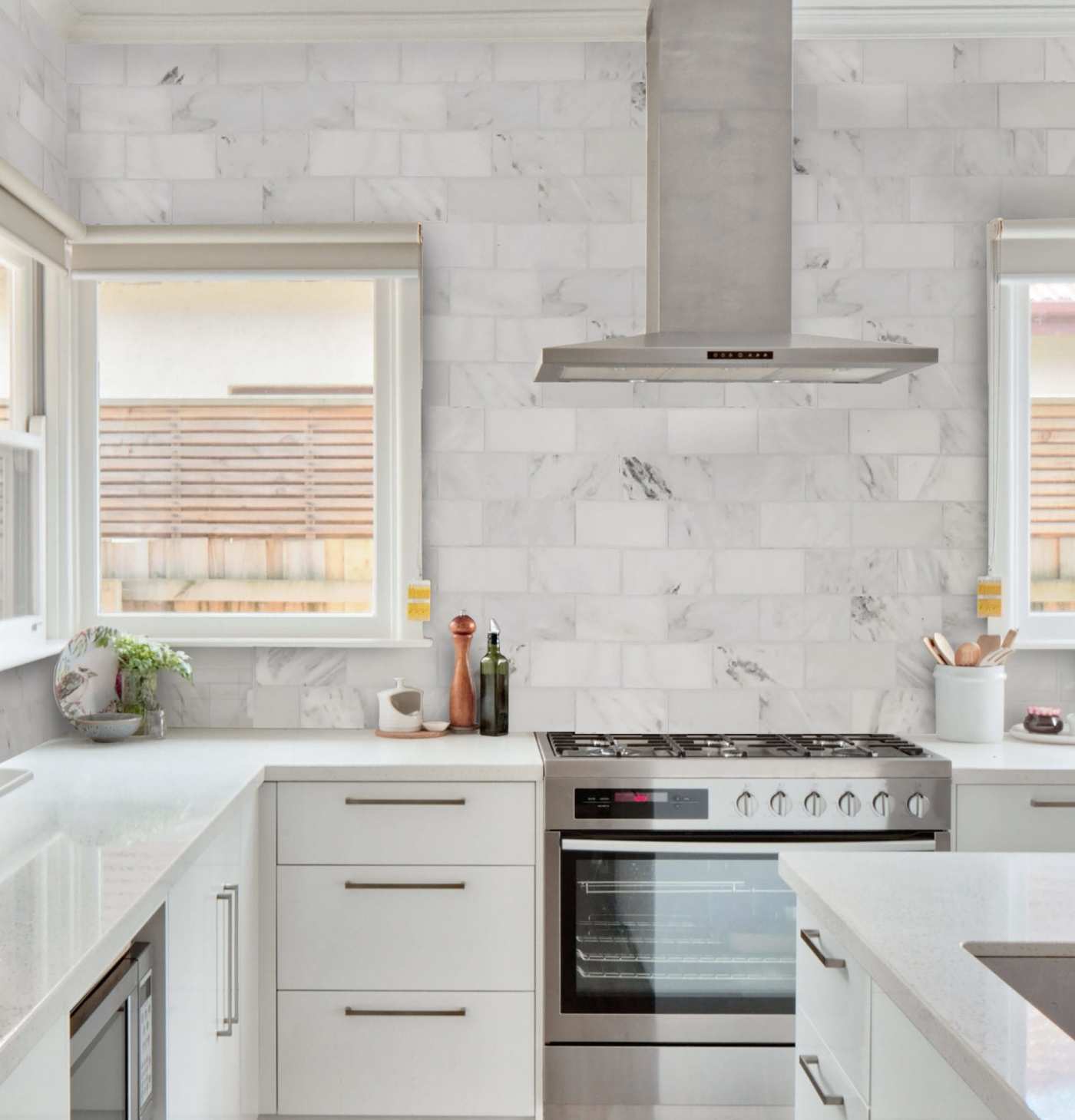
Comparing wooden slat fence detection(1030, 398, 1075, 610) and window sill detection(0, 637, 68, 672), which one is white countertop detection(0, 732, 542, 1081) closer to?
window sill detection(0, 637, 68, 672)

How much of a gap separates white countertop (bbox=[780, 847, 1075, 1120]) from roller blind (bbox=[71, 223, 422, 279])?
2.09 metres

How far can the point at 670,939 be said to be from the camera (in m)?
2.72

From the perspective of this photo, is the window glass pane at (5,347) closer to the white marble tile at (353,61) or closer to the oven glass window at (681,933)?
the white marble tile at (353,61)

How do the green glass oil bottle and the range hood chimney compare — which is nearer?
the range hood chimney

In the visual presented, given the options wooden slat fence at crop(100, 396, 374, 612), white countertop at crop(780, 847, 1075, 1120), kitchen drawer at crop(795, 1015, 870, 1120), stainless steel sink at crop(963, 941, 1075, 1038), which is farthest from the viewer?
wooden slat fence at crop(100, 396, 374, 612)

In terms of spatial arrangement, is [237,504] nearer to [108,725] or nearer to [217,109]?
[108,725]

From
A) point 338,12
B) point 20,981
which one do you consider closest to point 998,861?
point 20,981

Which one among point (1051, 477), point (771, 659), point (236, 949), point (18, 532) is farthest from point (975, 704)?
point (18, 532)

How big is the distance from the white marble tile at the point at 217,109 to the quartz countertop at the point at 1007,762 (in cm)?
262

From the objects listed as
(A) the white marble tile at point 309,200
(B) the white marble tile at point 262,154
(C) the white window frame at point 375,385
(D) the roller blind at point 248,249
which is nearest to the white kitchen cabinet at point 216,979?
(C) the white window frame at point 375,385

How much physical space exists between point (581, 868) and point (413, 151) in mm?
2075

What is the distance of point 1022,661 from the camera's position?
10.8 ft

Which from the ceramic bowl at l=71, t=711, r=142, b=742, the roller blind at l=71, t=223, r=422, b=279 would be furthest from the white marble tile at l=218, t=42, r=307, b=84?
the ceramic bowl at l=71, t=711, r=142, b=742

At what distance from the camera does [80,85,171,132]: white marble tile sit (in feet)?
10.6
